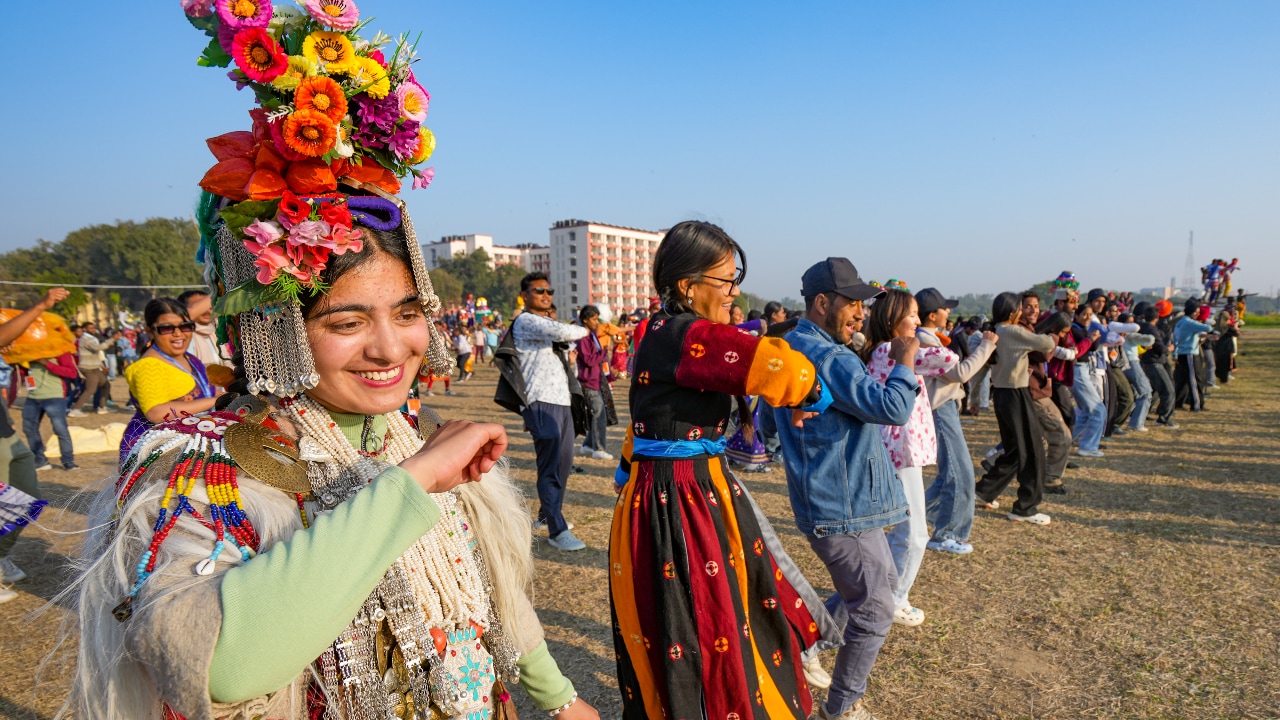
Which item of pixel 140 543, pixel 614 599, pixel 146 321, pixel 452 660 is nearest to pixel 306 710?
pixel 452 660

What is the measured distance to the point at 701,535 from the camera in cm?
241

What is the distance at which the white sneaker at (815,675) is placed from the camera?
359 centimetres

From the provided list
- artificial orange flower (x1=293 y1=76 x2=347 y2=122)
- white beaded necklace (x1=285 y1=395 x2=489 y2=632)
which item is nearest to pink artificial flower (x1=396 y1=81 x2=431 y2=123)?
artificial orange flower (x1=293 y1=76 x2=347 y2=122)

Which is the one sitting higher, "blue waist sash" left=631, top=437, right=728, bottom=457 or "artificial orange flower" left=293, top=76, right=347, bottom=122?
"artificial orange flower" left=293, top=76, right=347, bottom=122

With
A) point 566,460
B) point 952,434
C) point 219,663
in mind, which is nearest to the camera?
point 219,663

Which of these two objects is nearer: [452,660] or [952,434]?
[452,660]

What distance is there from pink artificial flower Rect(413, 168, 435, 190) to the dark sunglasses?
3.84 m

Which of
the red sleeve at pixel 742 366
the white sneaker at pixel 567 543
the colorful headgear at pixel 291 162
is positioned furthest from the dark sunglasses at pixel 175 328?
the red sleeve at pixel 742 366

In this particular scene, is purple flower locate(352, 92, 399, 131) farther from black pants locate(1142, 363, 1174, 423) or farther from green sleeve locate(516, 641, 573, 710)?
black pants locate(1142, 363, 1174, 423)

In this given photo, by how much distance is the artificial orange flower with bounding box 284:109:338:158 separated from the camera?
48.4 inches

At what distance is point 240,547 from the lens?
3.63 feet

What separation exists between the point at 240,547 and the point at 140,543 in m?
0.15

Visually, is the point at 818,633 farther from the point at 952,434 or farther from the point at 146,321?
the point at 146,321

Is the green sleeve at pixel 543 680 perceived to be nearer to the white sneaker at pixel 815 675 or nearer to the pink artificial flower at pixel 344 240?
the pink artificial flower at pixel 344 240
